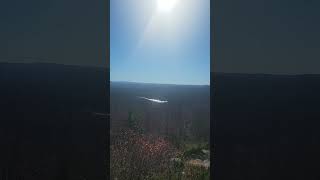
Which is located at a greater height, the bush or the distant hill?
the distant hill

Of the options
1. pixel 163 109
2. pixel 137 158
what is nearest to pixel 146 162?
pixel 137 158

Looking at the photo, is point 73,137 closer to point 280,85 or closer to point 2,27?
point 2,27

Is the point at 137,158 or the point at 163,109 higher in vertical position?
the point at 163,109

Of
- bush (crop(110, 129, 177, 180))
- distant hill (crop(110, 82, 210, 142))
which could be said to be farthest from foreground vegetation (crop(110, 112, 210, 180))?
distant hill (crop(110, 82, 210, 142))

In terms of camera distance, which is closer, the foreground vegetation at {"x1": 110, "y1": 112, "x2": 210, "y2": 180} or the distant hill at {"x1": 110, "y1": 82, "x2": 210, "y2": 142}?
the foreground vegetation at {"x1": 110, "y1": 112, "x2": 210, "y2": 180}

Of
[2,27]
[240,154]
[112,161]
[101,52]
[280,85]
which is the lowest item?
[112,161]

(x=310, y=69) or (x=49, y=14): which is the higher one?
(x=49, y=14)

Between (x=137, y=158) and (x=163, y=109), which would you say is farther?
(x=163, y=109)

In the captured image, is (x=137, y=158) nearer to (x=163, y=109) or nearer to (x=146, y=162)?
(x=146, y=162)

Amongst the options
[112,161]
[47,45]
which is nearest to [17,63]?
[47,45]

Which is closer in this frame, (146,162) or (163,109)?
(146,162)

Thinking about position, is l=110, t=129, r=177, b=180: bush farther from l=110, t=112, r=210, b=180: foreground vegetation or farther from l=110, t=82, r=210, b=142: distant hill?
l=110, t=82, r=210, b=142: distant hill
